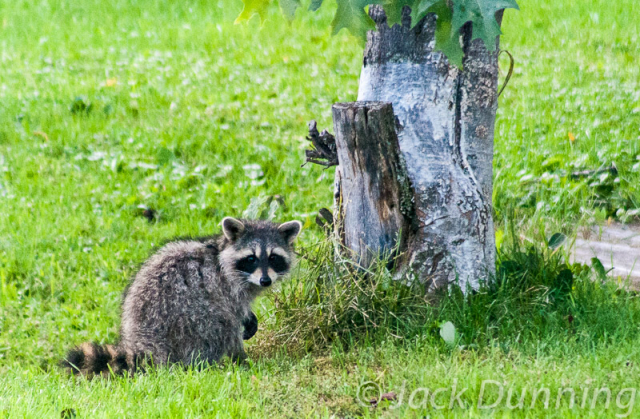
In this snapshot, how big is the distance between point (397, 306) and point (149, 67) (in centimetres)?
813

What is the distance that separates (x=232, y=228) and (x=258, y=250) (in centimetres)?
24

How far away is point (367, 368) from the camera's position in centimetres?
425

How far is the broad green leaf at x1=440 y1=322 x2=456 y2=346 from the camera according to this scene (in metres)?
4.32

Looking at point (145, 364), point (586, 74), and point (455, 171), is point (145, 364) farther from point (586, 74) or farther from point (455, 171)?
point (586, 74)

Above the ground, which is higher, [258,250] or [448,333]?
[258,250]

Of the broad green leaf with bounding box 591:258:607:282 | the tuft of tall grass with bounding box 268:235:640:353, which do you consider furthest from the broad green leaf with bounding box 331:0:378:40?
the broad green leaf with bounding box 591:258:607:282

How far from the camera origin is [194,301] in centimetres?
487

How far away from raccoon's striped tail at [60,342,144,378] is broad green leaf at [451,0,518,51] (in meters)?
2.86

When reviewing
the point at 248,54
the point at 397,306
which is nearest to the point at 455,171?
the point at 397,306

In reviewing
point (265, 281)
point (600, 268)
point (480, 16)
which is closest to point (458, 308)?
point (600, 268)

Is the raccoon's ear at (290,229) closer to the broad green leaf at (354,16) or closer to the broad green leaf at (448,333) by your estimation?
the broad green leaf at (448,333)

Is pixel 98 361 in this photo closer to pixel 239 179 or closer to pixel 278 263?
pixel 278 263

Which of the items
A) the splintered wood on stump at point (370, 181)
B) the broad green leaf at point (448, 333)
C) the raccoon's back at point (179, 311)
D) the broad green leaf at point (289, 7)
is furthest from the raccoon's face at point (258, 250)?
the broad green leaf at point (289, 7)

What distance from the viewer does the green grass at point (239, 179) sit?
4.07 meters
